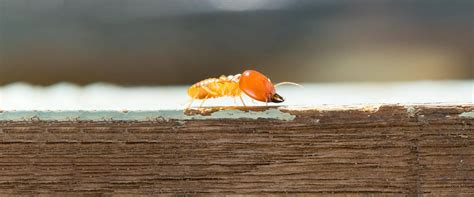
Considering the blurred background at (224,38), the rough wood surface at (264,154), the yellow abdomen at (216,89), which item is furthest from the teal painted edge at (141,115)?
the blurred background at (224,38)

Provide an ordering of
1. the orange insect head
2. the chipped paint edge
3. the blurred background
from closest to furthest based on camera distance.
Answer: the chipped paint edge < the orange insect head < the blurred background

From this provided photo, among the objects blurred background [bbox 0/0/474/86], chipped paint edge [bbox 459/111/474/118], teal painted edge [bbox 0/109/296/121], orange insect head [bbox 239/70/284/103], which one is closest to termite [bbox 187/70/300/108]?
orange insect head [bbox 239/70/284/103]

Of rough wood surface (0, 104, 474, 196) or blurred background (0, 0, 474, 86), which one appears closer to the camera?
rough wood surface (0, 104, 474, 196)

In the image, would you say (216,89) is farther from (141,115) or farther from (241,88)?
(141,115)

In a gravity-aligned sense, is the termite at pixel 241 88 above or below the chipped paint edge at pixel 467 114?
above

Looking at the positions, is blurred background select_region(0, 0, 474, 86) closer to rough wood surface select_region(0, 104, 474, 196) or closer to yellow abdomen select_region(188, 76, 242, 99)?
yellow abdomen select_region(188, 76, 242, 99)

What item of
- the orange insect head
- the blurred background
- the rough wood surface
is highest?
the blurred background

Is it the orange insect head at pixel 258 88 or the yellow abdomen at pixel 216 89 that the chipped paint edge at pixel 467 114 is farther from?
the yellow abdomen at pixel 216 89
